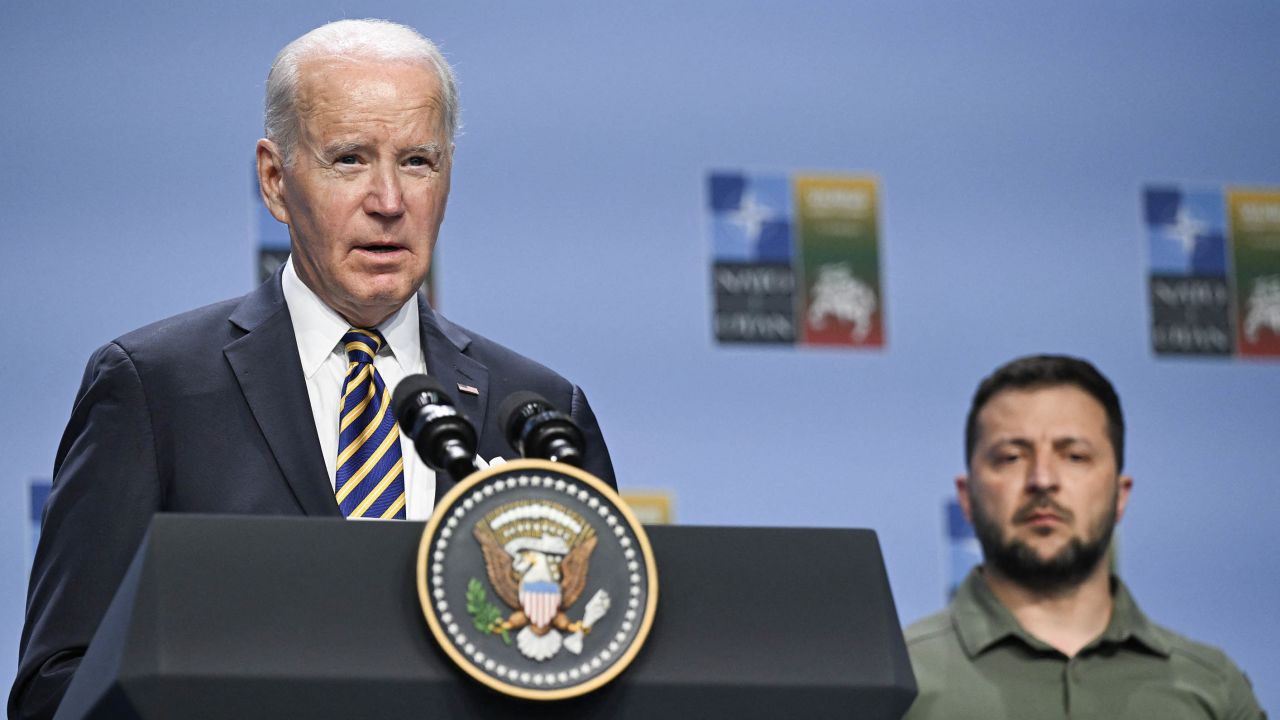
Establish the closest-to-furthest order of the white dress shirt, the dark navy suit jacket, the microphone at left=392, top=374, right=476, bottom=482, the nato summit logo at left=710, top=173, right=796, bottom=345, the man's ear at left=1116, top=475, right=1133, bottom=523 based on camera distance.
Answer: the microphone at left=392, top=374, right=476, bottom=482
the dark navy suit jacket
the white dress shirt
the man's ear at left=1116, top=475, right=1133, bottom=523
the nato summit logo at left=710, top=173, right=796, bottom=345

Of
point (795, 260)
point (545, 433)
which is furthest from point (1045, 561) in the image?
point (545, 433)

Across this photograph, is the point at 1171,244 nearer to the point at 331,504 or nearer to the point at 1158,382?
the point at 1158,382

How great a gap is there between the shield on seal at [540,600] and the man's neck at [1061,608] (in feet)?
6.35

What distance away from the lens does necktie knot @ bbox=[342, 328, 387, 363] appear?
5.53 feet

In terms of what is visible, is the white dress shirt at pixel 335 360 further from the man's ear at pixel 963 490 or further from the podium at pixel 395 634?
the man's ear at pixel 963 490

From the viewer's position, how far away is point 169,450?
1564 mm

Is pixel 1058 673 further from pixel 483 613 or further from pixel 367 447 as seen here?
pixel 483 613

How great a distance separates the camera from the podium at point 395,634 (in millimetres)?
1074

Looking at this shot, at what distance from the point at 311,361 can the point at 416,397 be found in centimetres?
46

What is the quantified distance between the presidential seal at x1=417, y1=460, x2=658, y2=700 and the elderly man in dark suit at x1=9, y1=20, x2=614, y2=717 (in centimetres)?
46

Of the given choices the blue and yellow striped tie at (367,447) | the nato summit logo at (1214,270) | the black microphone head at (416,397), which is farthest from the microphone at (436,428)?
the nato summit logo at (1214,270)

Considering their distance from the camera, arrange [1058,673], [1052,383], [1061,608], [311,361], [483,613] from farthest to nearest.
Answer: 1. [1052,383]
2. [1061,608]
3. [1058,673]
4. [311,361]
5. [483,613]

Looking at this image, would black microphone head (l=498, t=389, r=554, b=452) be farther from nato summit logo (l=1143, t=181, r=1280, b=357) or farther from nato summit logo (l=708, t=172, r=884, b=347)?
nato summit logo (l=1143, t=181, r=1280, b=357)

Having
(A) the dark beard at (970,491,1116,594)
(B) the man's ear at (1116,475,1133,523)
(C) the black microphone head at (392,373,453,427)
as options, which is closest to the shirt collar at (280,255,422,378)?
(C) the black microphone head at (392,373,453,427)
